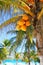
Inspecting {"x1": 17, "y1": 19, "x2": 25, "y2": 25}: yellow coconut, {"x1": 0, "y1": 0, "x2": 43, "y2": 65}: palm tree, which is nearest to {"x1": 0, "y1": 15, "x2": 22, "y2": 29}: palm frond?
{"x1": 0, "y1": 0, "x2": 43, "y2": 65}: palm tree

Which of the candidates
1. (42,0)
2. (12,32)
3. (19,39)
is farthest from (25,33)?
(42,0)

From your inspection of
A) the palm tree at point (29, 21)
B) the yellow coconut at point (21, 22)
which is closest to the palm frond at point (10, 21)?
the palm tree at point (29, 21)

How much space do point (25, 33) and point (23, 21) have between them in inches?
6.6

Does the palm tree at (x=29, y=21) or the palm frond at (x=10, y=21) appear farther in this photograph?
the palm frond at (x=10, y=21)

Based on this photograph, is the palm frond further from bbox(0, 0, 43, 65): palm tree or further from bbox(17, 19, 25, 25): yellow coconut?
bbox(17, 19, 25, 25): yellow coconut

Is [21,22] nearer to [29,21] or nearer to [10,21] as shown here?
[29,21]

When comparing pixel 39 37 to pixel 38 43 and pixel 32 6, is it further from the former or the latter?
pixel 32 6

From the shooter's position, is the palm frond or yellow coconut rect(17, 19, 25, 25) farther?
the palm frond

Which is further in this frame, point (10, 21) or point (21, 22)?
point (10, 21)

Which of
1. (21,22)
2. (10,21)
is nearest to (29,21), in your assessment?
(21,22)

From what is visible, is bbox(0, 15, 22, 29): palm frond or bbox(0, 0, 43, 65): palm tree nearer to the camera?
bbox(0, 0, 43, 65): palm tree

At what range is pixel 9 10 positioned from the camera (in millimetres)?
2449

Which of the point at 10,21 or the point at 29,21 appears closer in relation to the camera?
the point at 29,21

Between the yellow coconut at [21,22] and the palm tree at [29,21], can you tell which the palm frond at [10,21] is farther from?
the yellow coconut at [21,22]
